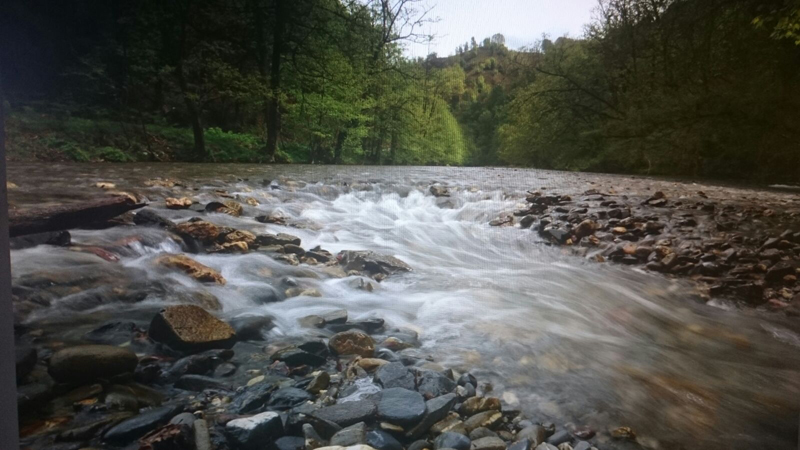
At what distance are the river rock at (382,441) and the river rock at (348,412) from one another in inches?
1.8

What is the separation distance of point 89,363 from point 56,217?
0.44m

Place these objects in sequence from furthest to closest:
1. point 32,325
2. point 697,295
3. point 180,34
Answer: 1. point 697,295
2. point 180,34
3. point 32,325

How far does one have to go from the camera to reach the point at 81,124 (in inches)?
55.2

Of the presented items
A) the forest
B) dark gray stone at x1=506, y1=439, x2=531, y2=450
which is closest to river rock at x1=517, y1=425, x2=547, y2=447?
dark gray stone at x1=506, y1=439, x2=531, y2=450

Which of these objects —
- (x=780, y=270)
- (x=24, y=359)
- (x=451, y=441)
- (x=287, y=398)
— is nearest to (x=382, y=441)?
(x=451, y=441)

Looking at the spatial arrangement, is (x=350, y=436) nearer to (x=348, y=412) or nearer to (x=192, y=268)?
(x=348, y=412)

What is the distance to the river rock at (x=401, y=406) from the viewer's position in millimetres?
1292

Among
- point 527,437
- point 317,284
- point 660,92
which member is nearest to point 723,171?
point 660,92

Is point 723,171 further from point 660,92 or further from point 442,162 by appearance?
point 442,162

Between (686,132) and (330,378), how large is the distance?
1561mm

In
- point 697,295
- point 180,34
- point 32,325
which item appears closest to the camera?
point 32,325

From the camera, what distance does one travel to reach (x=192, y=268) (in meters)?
1.45

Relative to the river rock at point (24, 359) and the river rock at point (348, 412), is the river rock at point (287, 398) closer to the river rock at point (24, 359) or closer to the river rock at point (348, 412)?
the river rock at point (348, 412)

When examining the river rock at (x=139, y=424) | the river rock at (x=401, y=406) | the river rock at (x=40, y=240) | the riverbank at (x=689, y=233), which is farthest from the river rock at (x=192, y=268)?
the riverbank at (x=689, y=233)
